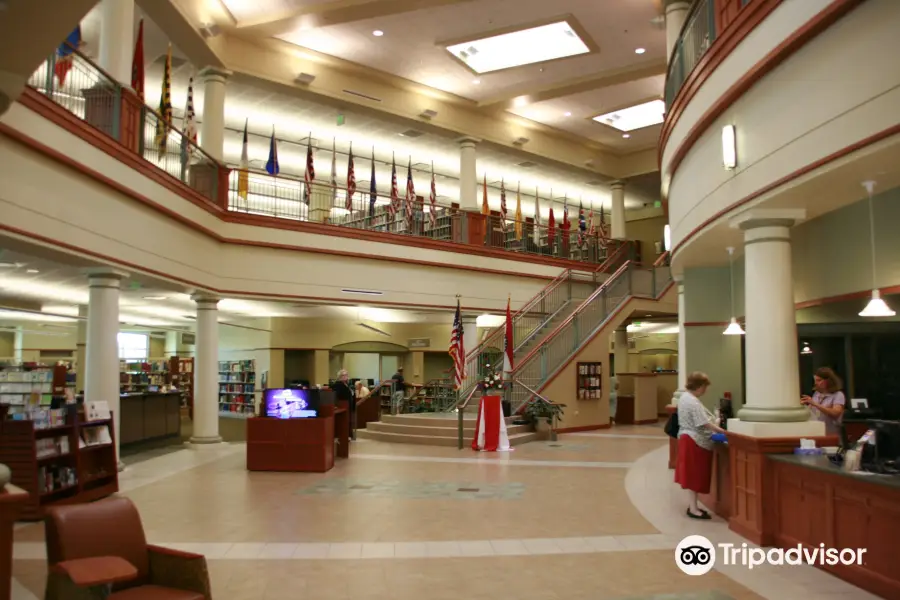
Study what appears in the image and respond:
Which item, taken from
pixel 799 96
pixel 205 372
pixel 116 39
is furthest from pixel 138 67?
pixel 799 96

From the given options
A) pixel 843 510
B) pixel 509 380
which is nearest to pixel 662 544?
pixel 843 510

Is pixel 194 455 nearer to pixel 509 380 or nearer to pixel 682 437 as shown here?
pixel 509 380

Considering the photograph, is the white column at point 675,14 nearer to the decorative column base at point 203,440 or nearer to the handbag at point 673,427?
the handbag at point 673,427

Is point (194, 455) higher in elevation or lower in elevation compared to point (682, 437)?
lower

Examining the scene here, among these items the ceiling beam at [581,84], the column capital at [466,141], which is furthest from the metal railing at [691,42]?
the column capital at [466,141]

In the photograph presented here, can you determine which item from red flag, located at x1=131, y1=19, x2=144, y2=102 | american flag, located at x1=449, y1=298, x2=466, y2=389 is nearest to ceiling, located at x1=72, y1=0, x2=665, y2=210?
red flag, located at x1=131, y1=19, x2=144, y2=102

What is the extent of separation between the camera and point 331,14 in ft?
44.8

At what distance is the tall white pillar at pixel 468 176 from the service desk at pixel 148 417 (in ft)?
29.1

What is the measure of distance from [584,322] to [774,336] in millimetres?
10951

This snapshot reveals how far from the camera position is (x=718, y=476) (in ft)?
26.2

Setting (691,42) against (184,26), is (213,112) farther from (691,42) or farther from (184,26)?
(691,42)

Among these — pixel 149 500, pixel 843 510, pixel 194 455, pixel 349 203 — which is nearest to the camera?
pixel 843 510

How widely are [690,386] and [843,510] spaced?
101 inches

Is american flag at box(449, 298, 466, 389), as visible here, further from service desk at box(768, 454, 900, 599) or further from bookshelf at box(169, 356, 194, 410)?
bookshelf at box(169, 356, 194, 410)
